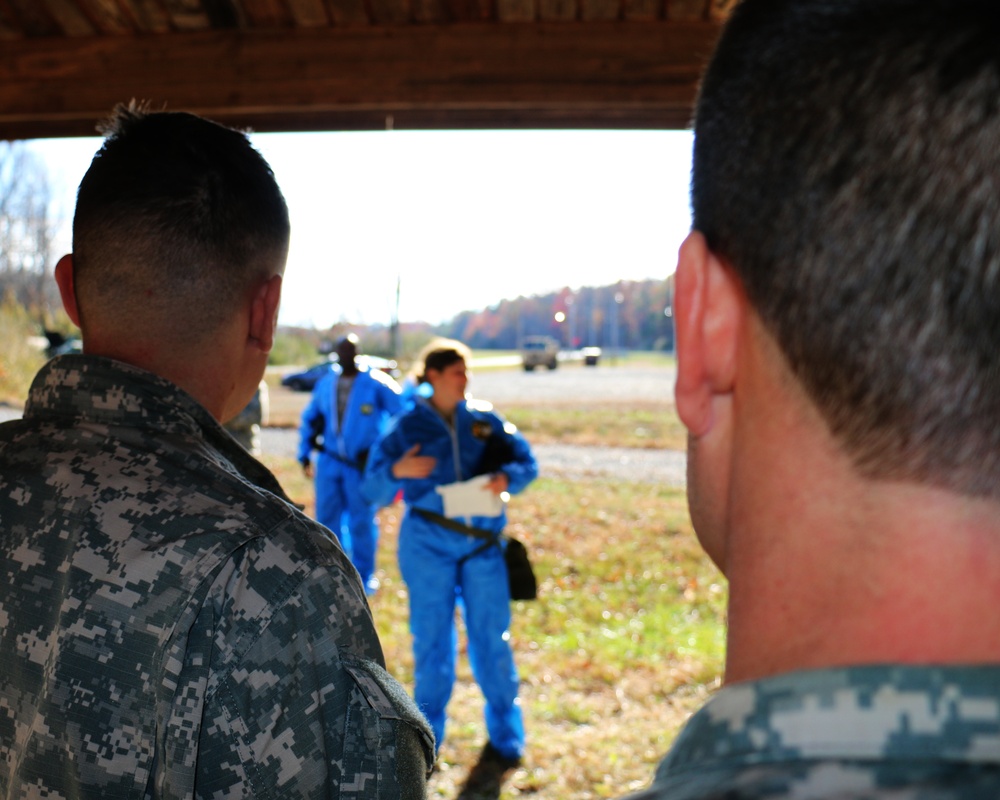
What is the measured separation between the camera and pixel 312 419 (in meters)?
6.49

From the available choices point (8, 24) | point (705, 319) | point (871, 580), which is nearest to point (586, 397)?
point (8, 24)

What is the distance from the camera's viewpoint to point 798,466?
0.53 metres

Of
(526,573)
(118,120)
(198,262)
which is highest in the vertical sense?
(118,120)

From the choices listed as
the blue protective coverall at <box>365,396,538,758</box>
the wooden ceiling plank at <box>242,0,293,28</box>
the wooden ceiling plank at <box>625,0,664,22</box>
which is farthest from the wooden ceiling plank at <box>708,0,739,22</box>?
the blue protective coverall at <box>365,396,538,758</box>

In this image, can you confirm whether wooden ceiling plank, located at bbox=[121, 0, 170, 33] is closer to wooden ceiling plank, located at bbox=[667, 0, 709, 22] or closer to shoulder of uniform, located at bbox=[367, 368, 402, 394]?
wooden ceiling plank, located at bbox=[667, 0, 709, 22]

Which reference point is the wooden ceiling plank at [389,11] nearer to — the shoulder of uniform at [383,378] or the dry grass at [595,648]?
the dry grass at [595,648]

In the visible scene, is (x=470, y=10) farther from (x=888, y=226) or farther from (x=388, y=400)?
(x=388, y=400)

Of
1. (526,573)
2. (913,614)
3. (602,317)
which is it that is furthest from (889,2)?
(602,317)

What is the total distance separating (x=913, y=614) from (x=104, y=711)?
0.99 meters

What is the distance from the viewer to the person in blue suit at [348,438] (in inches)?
245

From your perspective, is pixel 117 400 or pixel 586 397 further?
pixel 586 397

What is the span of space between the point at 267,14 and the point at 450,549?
7.51 ft

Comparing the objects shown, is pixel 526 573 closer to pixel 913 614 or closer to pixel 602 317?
pixel 913 614

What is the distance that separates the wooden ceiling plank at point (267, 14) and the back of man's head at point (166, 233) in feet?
5.46
